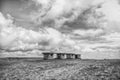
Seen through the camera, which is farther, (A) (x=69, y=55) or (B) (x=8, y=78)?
(A) (x=69, y=55)

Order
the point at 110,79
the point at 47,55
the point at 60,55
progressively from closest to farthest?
the point at 110,79, the point at 47,55, the point at 60,55

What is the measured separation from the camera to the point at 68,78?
2189 centimetres

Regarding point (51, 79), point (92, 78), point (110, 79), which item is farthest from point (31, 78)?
point (110, 79)

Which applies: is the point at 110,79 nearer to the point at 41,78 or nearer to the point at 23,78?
the point at 41,78

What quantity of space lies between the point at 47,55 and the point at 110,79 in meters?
67.0

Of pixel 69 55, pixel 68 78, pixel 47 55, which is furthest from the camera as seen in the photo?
pixel 69 55

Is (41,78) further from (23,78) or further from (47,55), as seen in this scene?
(47,55)

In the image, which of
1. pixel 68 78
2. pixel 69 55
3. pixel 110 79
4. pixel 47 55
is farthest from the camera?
pixel 69 55

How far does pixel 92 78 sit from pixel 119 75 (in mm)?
4265

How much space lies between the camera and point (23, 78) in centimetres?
2500

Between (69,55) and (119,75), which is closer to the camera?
(119,75)

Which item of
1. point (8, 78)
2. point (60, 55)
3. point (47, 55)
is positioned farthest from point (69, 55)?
point (8, 78)

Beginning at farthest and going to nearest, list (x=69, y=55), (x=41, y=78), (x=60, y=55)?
(x=69, y=55)
(x=60, y=55)
(x=41, y=78)

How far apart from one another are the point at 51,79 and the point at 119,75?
11.5 meters
